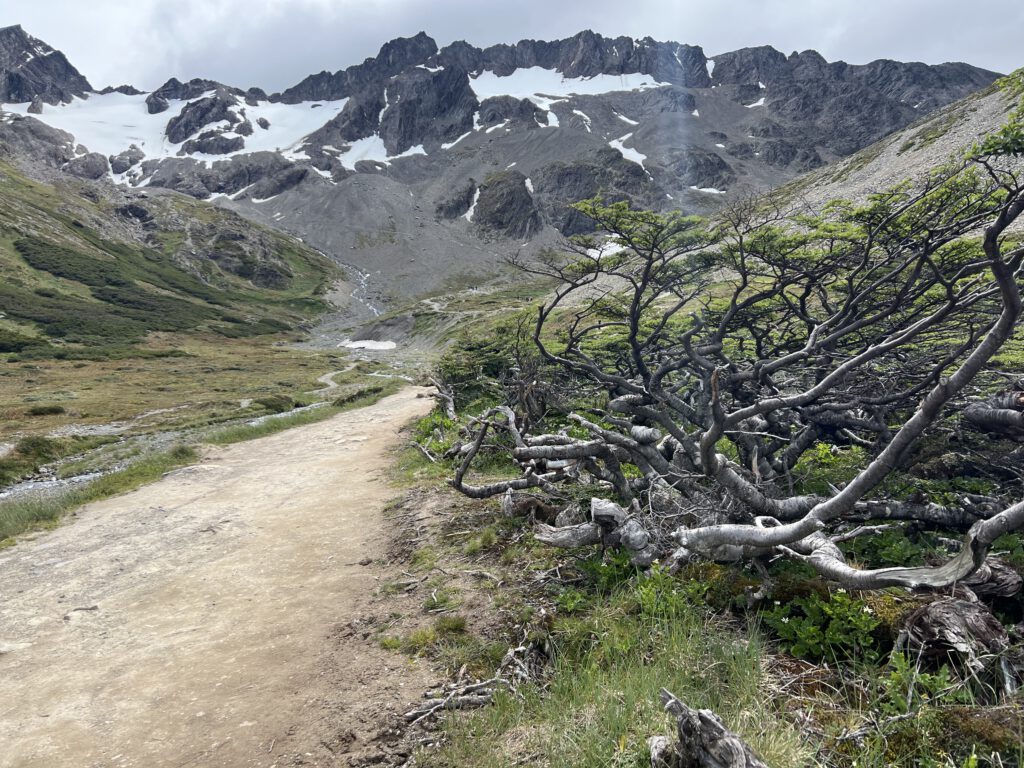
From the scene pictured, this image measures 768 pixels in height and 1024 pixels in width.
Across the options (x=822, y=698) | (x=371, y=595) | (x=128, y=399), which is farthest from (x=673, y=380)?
(x=128, y=399)

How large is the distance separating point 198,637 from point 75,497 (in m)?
13.9

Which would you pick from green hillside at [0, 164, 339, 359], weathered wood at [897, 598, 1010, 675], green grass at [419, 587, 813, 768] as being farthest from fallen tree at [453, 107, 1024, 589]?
green hillside at [0, 164, 339, 359]

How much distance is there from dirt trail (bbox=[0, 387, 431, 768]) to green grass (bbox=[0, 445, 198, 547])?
112cm

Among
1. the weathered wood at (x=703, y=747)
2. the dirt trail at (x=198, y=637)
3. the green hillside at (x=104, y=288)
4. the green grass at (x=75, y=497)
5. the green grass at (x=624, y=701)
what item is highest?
the green hillside at (x=104, y=288)

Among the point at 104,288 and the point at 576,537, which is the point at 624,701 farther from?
the point at 104,288

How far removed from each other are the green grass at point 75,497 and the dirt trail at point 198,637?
1123 millimetres

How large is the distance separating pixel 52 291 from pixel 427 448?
149045mm

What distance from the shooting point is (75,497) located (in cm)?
1788

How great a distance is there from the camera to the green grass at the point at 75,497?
15223 millimetres

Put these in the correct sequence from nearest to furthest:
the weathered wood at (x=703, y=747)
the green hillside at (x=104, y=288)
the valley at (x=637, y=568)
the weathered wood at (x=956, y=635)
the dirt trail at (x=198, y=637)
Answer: the weathered wood at (x=703, y=747), the weathered wood at (x=956, y=635), the valley at (x=637, y=568), the dirt trail at (x=198, y=637), the green hillside at (x=104, y=288)

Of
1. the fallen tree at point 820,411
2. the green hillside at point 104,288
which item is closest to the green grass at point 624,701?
the fallen tree at point 820,411

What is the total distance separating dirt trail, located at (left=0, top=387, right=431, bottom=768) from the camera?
5918mm

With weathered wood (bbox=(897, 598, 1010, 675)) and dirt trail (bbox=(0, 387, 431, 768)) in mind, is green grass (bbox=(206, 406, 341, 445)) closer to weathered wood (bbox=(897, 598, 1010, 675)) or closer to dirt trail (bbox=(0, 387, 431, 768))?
dirt trail (bbox=(0, 387, 431, 768))

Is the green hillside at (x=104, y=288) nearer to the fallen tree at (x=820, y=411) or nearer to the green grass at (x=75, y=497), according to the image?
the green grass at (x=75, y=497)
